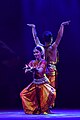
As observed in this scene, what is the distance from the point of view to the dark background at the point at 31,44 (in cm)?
980

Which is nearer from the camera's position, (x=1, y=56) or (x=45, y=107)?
(x=45, y=107)

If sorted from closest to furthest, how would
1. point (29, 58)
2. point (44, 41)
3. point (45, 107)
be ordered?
point (45, 107), point (44, 41), point (29, 58)

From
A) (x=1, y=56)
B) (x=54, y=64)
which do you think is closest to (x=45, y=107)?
(x=54, y=64)

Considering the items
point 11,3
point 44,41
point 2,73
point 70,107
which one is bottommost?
point 70,107

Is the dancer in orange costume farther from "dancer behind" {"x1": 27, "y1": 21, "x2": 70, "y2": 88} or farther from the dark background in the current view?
the dark background

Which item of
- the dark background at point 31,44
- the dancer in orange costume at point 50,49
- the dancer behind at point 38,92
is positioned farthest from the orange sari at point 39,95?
the dark background at point 31,44

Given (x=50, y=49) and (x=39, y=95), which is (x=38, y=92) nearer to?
(x=39, y=95)

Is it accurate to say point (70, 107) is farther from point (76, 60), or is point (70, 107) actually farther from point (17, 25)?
point (17, 25)

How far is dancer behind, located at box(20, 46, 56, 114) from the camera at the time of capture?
859cm

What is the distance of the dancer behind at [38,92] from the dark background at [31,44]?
122 cm

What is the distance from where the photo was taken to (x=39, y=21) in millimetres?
9828

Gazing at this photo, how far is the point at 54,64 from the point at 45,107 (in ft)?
3.39

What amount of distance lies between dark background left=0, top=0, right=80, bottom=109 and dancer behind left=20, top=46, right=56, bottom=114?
1224 millimetres

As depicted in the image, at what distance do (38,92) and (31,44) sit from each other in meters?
1.52
